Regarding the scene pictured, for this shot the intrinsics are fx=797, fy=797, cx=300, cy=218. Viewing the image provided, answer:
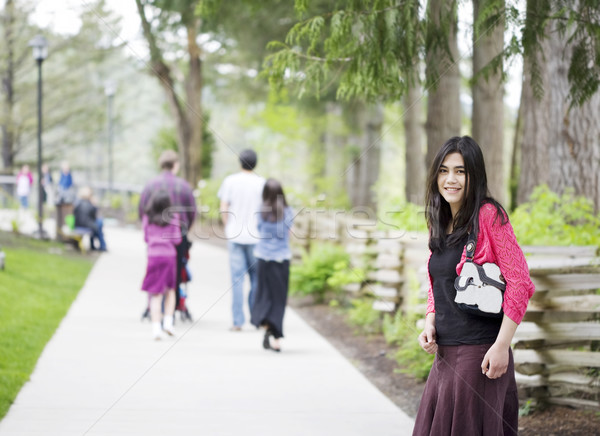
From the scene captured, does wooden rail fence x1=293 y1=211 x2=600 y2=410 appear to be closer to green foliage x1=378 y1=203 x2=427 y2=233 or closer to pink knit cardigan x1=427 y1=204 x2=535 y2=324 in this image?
pink knit cardigan x1=427 y1=204 x2=535 y2=324

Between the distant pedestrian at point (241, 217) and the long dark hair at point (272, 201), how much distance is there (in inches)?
26.4

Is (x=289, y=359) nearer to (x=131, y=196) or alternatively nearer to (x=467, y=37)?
(x=467, y=37)

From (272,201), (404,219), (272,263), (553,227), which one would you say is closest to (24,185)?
(404,219)

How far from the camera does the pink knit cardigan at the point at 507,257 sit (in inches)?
131

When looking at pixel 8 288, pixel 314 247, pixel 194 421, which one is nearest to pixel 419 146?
pixel 314 247

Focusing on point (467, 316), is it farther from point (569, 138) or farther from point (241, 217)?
point (241, 217)

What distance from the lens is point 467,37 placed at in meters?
5.91

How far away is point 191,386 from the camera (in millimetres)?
6598

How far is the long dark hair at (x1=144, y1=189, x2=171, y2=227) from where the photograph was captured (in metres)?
8.38

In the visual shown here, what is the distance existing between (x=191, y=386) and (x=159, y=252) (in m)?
2.28

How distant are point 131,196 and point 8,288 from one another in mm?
23490

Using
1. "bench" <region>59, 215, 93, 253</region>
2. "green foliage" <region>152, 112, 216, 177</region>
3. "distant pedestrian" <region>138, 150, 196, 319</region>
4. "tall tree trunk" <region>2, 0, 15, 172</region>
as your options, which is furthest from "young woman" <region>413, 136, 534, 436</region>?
"tall tree trunk" <region>2, 0, 15, 172</region>

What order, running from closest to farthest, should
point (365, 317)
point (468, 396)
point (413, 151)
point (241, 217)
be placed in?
point (468, 396)
point (241, 217)
point (365, 317)
point (413, 151)

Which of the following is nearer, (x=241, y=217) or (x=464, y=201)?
(x=464, y=201)
